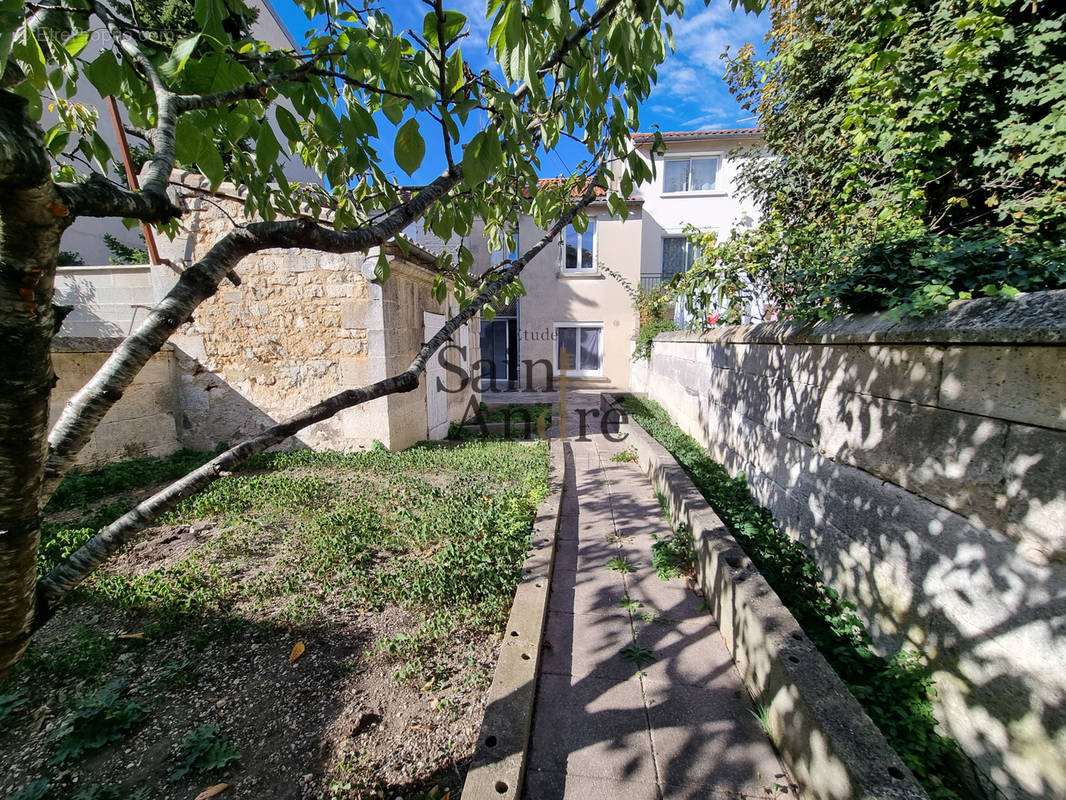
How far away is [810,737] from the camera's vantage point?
5.39 feet

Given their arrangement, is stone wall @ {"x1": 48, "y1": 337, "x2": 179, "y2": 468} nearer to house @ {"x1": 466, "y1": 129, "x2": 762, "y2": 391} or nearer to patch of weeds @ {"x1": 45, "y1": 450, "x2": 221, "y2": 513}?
patch of weeds @ {"x1": 45, "y1": 450, "x2": 221, "y2": 513}

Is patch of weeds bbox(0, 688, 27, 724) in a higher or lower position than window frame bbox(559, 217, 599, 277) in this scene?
lower

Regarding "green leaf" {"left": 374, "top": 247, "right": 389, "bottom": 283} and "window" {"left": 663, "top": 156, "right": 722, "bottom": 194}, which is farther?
"window" {"left": 663, "top": 156, "right": 722, "bottom": 194}

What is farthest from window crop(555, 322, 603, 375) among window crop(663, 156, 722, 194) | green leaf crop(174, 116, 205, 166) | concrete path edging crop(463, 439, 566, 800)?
green leaf crop(174, 116, 205, 166)

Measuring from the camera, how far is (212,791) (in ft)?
5.52

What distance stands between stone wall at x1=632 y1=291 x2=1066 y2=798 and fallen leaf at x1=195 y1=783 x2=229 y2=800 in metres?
3.05

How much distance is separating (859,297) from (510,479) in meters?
3.81

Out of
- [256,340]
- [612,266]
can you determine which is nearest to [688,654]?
[256,340]

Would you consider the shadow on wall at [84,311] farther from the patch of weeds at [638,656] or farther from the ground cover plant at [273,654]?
the patch of weeds at [638,656]

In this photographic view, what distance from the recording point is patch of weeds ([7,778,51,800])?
163 cm

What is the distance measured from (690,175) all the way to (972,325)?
13.8 m

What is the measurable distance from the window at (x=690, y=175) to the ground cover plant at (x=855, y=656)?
12418 mm

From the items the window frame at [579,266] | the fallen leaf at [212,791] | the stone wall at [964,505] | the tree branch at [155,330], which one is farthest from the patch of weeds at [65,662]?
the window frame at [579,266]

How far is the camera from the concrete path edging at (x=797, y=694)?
4.74 feet
